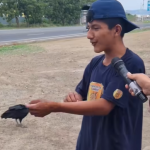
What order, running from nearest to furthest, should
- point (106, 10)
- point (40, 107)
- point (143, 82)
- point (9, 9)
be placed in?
point (143, 82)
point (40, 107)
point (106, 10)
point (9, 9)

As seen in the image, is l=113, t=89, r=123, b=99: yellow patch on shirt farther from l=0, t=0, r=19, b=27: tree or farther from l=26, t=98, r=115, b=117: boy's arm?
l=0, t=0, r=19, b=27: tree

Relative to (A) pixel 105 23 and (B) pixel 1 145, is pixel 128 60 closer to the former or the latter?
(A) pixel 105 23

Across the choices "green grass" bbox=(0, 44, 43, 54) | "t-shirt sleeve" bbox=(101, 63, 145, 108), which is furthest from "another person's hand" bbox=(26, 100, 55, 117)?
"green grass" bbox=(0, 44, 43, 54)

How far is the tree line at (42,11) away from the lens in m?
38.2

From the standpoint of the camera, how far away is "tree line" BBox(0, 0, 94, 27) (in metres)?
38.2

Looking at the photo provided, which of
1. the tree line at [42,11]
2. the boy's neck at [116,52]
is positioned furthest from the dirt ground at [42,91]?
the tree line at [42,11]

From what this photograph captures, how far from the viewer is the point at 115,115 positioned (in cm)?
209

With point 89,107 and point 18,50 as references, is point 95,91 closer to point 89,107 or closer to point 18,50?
point 89,107

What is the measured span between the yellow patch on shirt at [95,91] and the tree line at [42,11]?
3658cm

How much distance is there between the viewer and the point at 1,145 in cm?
435

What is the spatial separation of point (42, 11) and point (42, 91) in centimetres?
3587

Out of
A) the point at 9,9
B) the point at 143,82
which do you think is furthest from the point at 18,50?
the point at 9,9

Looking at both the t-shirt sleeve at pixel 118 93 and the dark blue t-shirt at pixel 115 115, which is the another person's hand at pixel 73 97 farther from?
the t-shirt sleeve at pixel 118 93

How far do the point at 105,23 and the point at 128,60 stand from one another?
26cm
